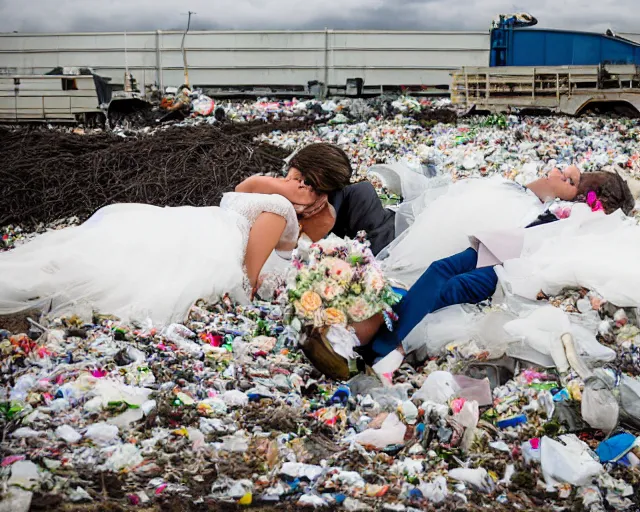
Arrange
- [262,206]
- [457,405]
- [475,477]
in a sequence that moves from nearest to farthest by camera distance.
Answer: [475,477] < [457,405] < [262,206]

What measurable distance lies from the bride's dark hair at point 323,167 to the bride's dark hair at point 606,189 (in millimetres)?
1543

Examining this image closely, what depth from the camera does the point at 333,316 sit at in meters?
3.32

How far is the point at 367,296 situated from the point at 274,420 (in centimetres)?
77

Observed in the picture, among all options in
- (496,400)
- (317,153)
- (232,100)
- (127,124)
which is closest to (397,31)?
(232,100)

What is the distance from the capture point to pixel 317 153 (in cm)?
438

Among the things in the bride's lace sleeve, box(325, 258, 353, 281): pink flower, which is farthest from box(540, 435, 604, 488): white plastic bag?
the bride's lace sleeve

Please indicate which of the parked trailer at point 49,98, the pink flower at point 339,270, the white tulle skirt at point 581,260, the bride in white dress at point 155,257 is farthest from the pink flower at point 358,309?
the parked trailer at point 49,98

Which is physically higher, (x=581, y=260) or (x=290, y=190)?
(x=290, y=190)

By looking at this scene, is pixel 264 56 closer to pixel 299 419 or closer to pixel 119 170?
pixel 119 170

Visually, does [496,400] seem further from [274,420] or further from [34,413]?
[34,413]

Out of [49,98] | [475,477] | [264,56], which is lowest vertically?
[475,477]

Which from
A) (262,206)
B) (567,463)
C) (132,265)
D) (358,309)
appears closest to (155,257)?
(132,265)

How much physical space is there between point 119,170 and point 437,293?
593cm

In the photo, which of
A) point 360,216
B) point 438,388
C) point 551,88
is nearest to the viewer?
point 438,388
